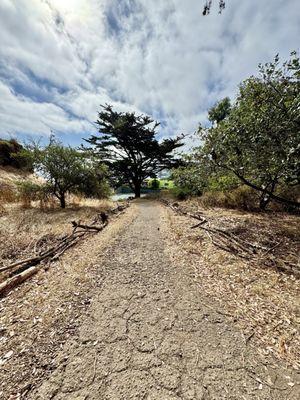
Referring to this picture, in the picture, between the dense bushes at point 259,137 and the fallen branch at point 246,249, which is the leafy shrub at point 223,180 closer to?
the dense bushes at point 259,137

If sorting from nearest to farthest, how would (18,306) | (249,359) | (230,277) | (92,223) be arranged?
(249,359), (18,306), (230,277), (92,223)

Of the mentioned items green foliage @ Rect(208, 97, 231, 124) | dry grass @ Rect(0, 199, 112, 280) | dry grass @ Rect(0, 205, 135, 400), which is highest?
green foliage @ Rect(208, 97, 231, 124)

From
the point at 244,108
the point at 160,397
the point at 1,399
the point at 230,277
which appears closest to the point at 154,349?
the point at 160,397

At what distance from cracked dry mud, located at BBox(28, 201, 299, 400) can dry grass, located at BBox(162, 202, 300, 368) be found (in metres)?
0.24

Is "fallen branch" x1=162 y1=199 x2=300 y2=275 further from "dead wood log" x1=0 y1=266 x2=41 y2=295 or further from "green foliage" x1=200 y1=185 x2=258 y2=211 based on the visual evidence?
"green foliage" x1=200 y1=185 x2=258 y2=211

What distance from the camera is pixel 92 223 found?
7176mm

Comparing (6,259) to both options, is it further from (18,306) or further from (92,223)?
(92,223)

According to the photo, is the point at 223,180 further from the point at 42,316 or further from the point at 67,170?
the point at 67,170

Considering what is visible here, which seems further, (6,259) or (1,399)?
(6,259)

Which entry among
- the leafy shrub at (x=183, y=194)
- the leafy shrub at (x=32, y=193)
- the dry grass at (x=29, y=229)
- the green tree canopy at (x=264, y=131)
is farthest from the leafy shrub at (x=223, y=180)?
the leafy shrub at (x=32, y=193)

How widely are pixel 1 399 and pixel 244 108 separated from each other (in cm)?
746

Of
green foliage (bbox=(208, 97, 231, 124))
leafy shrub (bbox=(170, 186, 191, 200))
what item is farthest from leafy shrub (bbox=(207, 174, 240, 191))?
green foliage (bbox=(208, 97, 231, 124))

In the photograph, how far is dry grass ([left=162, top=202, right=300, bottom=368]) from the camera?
2229 millimetres

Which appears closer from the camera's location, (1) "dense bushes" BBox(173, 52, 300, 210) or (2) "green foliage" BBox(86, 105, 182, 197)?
(1) "dense bushes" BBox(173, 52, 300, 210)
